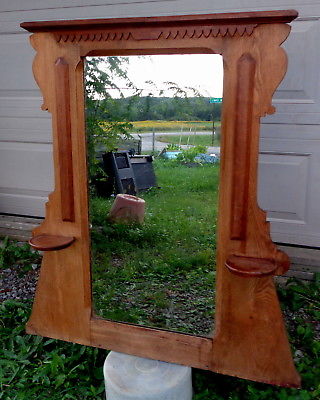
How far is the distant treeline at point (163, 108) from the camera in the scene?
6.21 feet

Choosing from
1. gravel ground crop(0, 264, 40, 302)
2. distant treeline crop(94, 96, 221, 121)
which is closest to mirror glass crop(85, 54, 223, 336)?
distant treeline crop(94, 96, 221, 121)

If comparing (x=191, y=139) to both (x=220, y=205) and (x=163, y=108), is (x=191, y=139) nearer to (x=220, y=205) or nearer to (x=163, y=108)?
(x=163, y=108)

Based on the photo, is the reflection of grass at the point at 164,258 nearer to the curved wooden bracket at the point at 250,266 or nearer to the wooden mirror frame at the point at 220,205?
the wooden mirror frame at the point at 220,205

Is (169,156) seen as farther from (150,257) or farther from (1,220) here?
(1,220)

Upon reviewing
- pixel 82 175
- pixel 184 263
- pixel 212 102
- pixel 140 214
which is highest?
pixel 212 102

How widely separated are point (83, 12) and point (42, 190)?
4.69ft

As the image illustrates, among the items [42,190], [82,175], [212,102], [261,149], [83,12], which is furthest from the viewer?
[42,190]

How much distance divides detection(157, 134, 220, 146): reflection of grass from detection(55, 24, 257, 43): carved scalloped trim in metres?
0.41

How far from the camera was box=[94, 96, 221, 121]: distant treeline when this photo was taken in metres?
1.89

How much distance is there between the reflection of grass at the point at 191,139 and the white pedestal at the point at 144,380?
0.99 m

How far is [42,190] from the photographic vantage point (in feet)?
12.4

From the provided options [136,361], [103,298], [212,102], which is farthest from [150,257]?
[212,102]


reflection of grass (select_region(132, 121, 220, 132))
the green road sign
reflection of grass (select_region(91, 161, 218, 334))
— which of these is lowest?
reflection of grass (select_region(91, 161, 218, 334))

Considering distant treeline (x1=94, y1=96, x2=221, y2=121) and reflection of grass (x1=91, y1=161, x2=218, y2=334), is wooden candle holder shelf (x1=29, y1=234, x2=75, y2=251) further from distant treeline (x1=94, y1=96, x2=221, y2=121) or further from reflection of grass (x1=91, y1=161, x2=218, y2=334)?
distant treeline (x1=94, y1=96, x2=221, y2=121)
